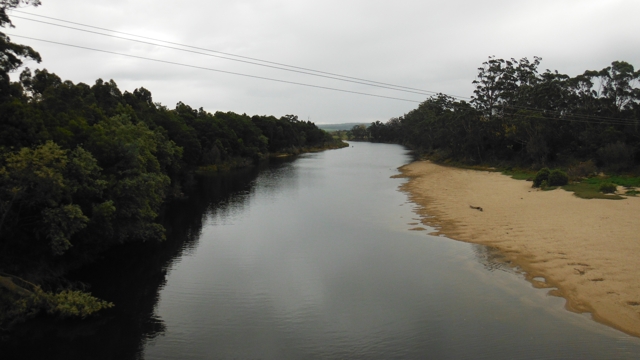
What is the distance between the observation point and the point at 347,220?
33344 millimetres

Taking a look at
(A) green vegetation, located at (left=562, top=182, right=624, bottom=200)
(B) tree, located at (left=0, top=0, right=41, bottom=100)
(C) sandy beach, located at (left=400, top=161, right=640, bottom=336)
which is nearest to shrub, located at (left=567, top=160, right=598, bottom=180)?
(A) green vegetation, located at (left=562, top=182, right=624, bottom=200)

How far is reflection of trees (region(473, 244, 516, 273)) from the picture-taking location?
21.0 m

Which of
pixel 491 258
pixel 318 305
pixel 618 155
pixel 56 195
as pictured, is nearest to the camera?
pixel 56 195

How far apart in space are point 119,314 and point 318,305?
7.46 m

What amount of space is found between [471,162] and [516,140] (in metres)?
11.4

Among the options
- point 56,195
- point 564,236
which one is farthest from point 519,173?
point 56,195

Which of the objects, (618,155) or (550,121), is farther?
(550,121)

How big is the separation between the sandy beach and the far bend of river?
1.00m

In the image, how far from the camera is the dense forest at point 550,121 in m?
51.4

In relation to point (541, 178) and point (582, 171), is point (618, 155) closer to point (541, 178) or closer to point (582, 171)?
point (582, 171)

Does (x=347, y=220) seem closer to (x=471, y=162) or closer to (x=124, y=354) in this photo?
(x=124, y=354)

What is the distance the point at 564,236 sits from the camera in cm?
2370

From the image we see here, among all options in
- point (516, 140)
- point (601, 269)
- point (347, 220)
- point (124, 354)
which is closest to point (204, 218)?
point (347, 220)

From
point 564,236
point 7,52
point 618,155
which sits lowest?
point 564,236
